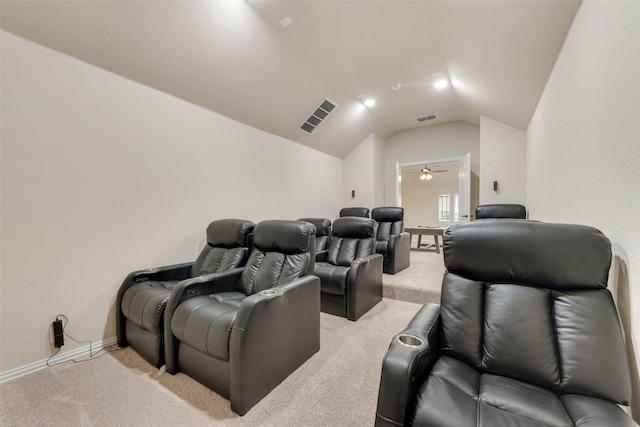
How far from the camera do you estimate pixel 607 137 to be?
1.32 meters

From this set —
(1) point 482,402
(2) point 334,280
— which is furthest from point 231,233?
(1) point 482,402

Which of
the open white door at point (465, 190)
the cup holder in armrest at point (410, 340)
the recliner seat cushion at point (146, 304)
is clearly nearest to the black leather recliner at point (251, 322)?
the recliner seat cushion at point (146, 304)

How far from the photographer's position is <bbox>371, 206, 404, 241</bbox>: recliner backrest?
443 centimetres

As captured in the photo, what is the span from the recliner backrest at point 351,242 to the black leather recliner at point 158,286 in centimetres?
124

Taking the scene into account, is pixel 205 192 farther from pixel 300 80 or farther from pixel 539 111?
pixel 539 111

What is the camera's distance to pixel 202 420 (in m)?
1.43

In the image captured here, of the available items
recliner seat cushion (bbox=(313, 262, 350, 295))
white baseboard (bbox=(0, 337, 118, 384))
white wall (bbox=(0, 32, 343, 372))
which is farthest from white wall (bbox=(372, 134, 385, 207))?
white baseboard (bbox=(0, 337, 118, 384))

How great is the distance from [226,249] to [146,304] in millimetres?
858

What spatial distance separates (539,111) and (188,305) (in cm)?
437

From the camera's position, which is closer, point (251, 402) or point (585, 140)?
point (251, 402)

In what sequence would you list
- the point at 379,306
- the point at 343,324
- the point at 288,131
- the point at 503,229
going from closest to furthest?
the point at 503,229
the point at 343,324
the point at 379,306
the point at 288,131

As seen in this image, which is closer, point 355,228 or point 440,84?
point 355,228

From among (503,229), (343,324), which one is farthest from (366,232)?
(503,229)

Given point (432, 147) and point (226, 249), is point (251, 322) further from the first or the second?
point (432, 147)
